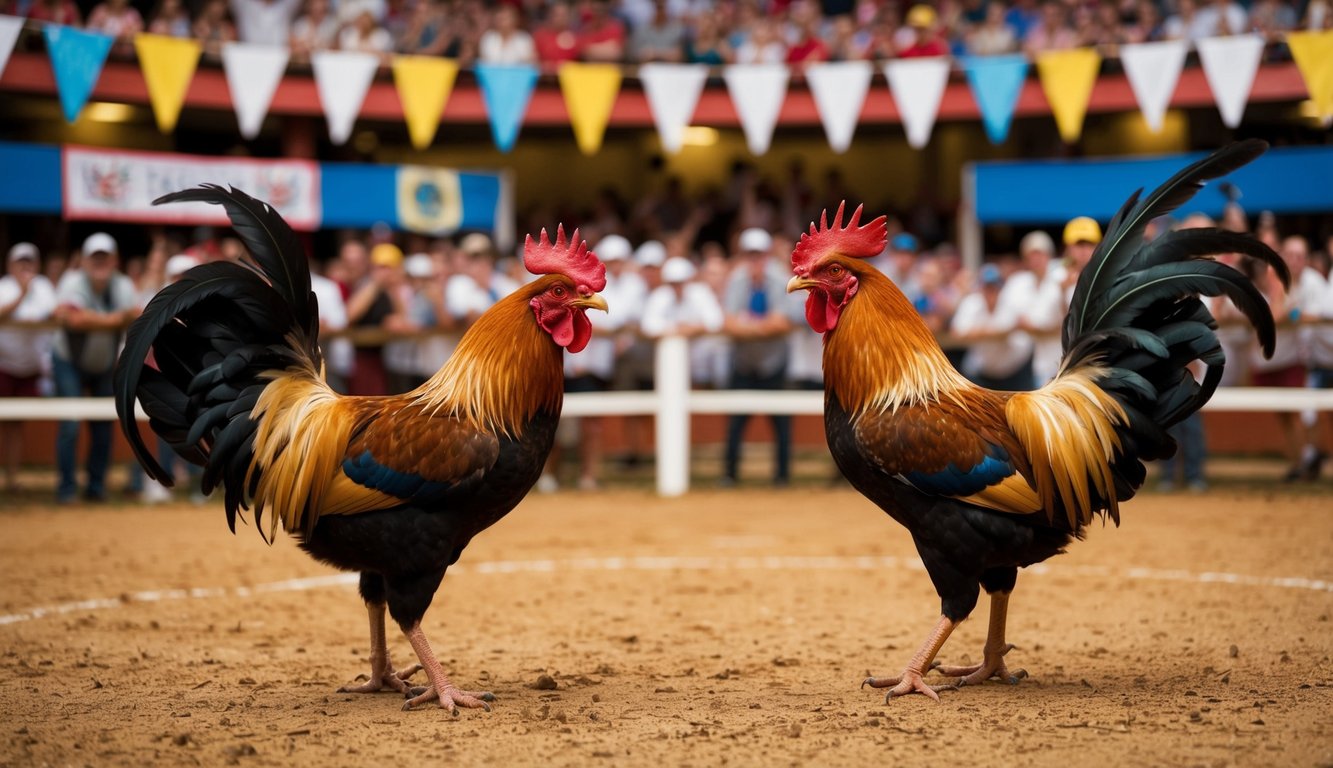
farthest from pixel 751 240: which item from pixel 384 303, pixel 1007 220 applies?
pixel 1007 220

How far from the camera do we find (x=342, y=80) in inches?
631

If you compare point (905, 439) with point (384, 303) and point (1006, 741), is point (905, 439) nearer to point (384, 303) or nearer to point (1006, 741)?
point (1006, 741)

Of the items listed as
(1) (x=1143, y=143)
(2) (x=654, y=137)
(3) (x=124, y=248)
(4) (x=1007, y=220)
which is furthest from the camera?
(2) (x=654, y=137)

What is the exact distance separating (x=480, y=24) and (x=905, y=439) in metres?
14.4

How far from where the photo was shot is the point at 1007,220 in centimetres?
1820

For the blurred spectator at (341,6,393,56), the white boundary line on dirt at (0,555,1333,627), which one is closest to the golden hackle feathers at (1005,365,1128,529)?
the white boundary line on dirt at (0,555,1333,627)

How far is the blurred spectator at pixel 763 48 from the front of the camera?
1797 cm

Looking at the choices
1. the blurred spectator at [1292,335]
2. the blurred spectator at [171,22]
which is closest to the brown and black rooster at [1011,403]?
the blurred spectator at [1292,335]

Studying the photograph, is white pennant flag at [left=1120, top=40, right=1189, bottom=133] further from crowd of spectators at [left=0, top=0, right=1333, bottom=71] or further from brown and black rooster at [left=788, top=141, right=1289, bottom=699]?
brown and black rooster at [left=788, top=141, right=1289, bottom=699]

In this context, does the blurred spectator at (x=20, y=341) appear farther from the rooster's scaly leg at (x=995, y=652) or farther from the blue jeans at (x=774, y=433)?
the rooster's scaly leg at (x=995, y=652)

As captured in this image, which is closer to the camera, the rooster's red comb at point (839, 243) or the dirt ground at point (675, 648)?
the dirt ground at point (675, 648)

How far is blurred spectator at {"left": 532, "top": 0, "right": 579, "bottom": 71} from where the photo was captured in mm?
18281

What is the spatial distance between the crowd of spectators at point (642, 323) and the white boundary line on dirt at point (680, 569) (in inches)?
130

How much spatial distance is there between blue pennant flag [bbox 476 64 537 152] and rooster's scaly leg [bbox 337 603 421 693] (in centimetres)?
1112
